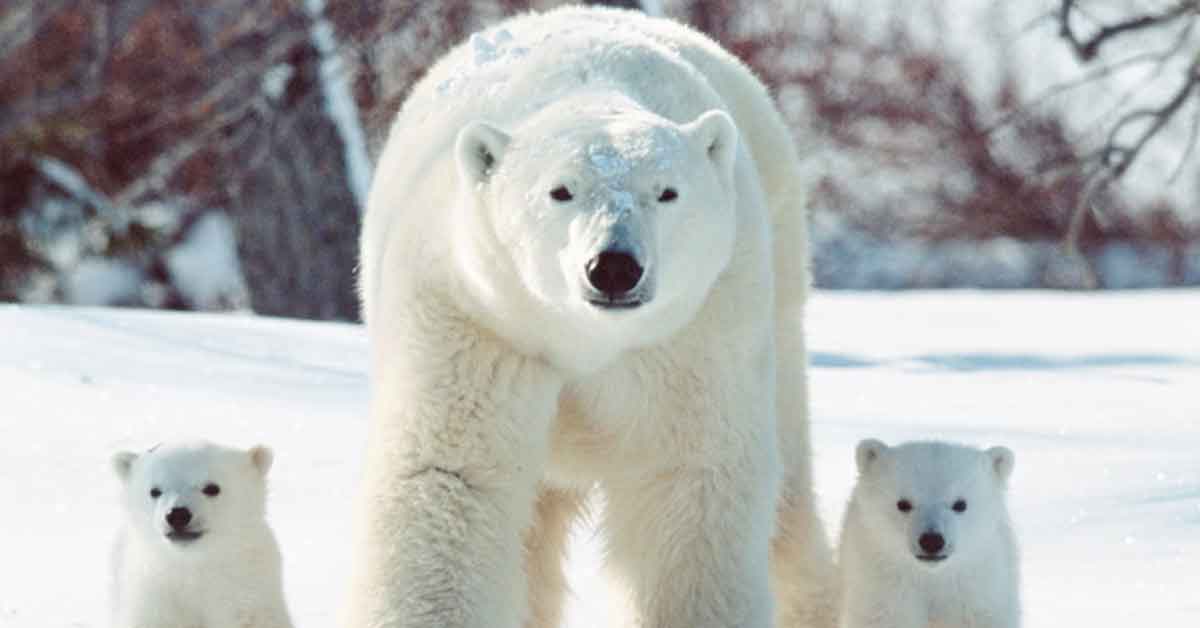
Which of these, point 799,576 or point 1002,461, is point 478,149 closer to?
point 1002,461

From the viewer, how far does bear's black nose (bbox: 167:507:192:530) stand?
4.46 metres

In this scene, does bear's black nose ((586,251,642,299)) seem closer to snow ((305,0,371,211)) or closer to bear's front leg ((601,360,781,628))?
bear's front leg ((601,360,781,628))

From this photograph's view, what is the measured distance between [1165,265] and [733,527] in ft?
52.5

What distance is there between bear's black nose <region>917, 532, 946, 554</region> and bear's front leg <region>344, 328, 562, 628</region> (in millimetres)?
762

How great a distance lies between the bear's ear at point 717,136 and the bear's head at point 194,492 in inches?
43.1

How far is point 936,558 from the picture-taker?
4.48 meters

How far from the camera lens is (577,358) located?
4.25 m

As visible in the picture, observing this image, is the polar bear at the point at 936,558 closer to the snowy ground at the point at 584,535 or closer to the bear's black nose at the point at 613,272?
the snowy ground at the point at 584,535

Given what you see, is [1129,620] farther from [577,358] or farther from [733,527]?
[577,358]

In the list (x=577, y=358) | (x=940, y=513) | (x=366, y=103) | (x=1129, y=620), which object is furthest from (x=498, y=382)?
(x=366, y=103)

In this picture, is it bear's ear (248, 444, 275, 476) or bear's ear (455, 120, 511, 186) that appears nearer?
bear's ear (455, 120, 511, 186)

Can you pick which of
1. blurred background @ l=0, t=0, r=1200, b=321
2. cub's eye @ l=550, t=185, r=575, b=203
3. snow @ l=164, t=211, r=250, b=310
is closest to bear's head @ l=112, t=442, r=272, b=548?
cub's eye @ l=550, t=185, r=575, b=203

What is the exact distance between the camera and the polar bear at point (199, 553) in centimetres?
452

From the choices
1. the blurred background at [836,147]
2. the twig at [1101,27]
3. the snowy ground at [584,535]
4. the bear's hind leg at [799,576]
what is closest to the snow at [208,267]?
the blurred background at [836,147]
